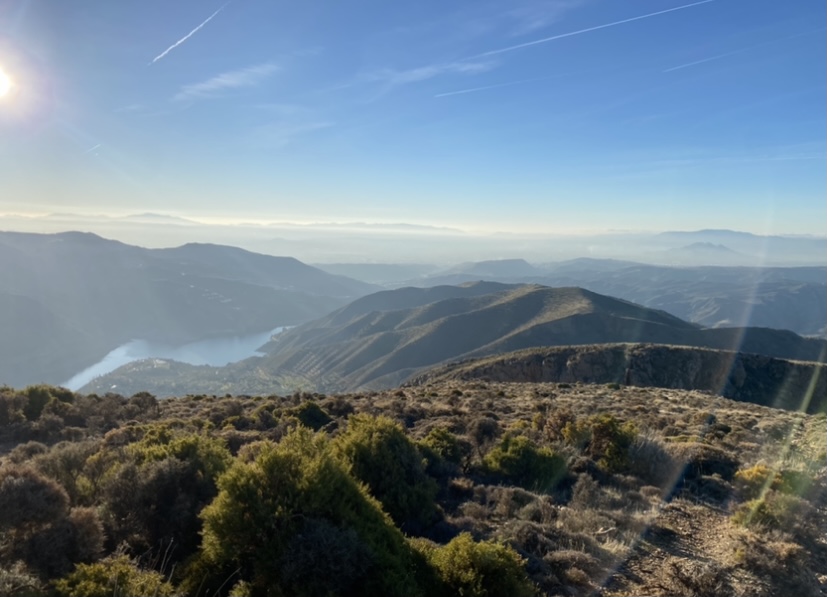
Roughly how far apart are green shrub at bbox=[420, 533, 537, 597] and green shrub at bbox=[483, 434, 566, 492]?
441 cm

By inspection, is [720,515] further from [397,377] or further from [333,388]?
[333,388]

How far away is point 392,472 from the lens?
7.77 m

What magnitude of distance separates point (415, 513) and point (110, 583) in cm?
436

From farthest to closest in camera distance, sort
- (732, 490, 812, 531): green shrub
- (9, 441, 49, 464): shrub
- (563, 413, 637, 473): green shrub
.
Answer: (563, 413, 637, 473): green shrub → (9, 441, 49, 464): shrub → (732, 490, 812, 531): green shrub

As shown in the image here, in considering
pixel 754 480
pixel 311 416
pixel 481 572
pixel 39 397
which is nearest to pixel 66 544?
pixel 481 572

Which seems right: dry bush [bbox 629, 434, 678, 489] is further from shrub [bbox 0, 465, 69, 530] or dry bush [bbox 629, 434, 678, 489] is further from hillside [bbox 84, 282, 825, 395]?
hillside [bbox 84, 282, 825, 395]

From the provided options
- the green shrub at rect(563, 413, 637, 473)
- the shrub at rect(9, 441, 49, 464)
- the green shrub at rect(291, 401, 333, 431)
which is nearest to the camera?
the shrub at rect(9, 441, 49, 464)

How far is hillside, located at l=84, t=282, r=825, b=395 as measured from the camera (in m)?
83.1

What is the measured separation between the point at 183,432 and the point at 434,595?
886 cm

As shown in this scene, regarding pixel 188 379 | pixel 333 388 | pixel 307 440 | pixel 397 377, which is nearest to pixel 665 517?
pixel 307 440

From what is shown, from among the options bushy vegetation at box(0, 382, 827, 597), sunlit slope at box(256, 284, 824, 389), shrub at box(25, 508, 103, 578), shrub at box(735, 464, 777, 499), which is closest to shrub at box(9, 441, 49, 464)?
bushy vegetation at box(0, 382, 827, 597)

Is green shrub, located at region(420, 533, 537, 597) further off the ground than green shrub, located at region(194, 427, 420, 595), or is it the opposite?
green shrub, located at region(194, 427, 420, 595)

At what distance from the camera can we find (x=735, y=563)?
620 cm

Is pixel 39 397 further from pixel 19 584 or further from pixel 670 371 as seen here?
pixel 670 371
